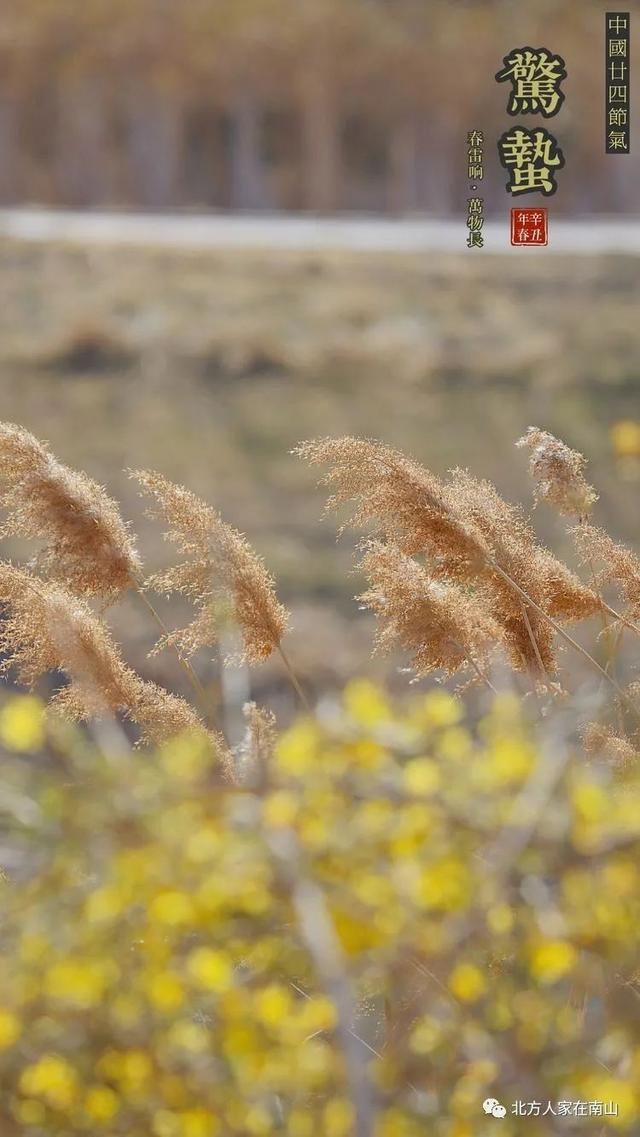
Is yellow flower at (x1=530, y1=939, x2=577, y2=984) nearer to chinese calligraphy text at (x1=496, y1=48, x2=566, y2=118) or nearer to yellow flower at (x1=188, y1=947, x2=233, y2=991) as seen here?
yellow flower at (x1=188, y1=947, x2=233, y2=991)

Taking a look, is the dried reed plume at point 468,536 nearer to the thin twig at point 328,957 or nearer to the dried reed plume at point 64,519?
the dried reed plume at point 64,519

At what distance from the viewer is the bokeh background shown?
6.87 metres

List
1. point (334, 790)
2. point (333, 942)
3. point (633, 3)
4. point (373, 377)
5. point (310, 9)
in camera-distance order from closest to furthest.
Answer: point (333, 942) < point (334, 790) < point (373, 377) < point (633, 3) < point (310, 9)

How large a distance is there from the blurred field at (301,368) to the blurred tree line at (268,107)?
7.58 feet

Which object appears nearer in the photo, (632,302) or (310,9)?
(632,302)

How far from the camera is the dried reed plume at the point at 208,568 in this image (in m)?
1.54

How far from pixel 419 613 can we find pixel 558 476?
0.74 feet

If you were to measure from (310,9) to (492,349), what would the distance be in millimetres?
4461

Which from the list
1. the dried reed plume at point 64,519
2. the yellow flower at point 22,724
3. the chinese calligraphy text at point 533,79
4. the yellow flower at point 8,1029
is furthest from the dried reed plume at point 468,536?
the chinese calligraphy text at point 533,79

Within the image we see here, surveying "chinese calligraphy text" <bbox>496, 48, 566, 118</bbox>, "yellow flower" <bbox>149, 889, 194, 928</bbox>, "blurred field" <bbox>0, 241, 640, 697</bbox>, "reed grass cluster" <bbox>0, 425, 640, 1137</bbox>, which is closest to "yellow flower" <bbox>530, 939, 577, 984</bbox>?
"reed grass cluster" <bbox>0, 425, 640, 1137</bbox>

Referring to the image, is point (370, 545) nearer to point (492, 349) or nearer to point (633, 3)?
point (492, 349)

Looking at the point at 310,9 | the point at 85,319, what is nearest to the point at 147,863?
the point at 85,319

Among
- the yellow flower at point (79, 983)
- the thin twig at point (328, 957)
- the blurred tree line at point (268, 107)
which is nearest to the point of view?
the thin twig at point (328, 957)

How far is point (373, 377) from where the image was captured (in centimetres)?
809
